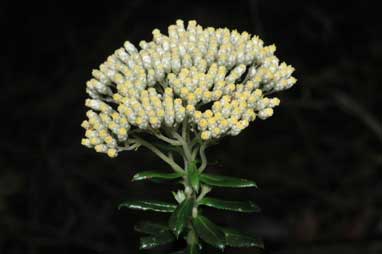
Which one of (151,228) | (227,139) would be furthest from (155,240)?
(227,139)

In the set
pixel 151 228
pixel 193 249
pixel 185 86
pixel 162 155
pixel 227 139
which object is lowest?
pixel 193 249

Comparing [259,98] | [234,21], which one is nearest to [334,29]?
[234,21]

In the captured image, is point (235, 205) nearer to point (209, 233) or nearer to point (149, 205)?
point (209, 233)

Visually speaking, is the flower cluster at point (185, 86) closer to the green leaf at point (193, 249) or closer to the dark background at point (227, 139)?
the green leaf at point (193, 249)

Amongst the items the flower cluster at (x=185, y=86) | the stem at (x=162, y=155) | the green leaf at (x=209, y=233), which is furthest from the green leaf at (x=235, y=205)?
the flower cluster at (x=185, y=86)

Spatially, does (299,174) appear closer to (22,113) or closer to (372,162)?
(372,162)

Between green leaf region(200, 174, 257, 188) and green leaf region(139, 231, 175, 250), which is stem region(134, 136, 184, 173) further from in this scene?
green leaf region(139, 231, 175, 250)

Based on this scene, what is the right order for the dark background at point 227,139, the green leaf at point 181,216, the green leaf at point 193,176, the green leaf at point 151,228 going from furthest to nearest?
the dark background at point 227,139
the green leaf at point 151,228
the green leaf at point 193,176
the green leaf at point 181,216
